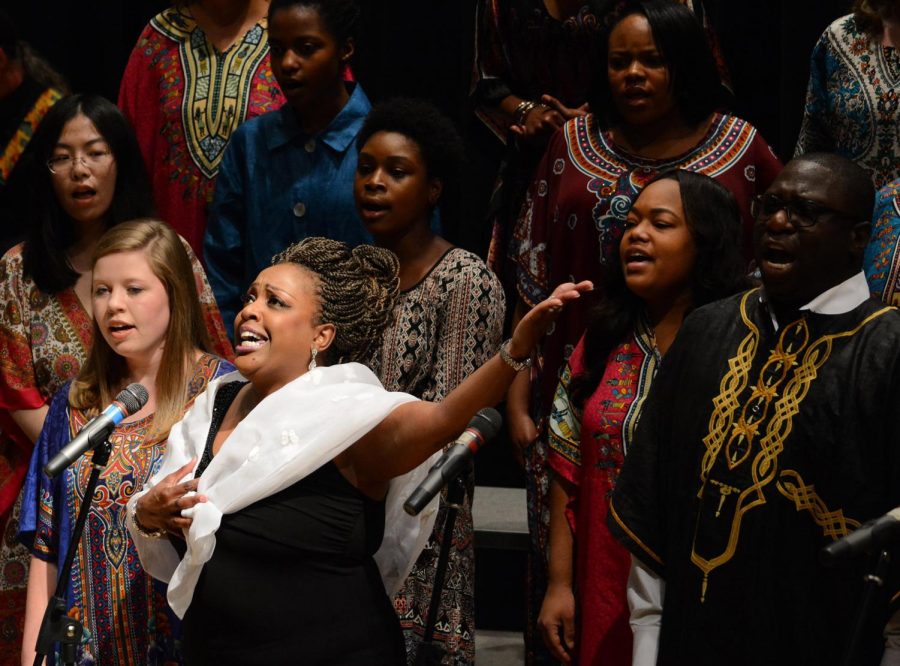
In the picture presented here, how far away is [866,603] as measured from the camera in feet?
7.73

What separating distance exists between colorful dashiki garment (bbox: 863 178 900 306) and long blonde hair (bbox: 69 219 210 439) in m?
1.58

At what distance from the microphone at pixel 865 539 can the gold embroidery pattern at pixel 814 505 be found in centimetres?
24

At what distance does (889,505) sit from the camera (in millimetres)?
2592

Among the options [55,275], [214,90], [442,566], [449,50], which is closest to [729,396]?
[442,566]

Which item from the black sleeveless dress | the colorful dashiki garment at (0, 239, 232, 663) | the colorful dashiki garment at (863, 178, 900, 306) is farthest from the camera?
the colorful dashiki garment at (0, 239, 232, 663)

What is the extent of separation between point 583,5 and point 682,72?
1.76ft

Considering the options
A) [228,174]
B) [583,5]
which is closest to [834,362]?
[583,5]

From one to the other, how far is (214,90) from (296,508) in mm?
2025

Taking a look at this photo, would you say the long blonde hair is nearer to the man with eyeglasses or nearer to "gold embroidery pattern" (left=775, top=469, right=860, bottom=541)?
the man with eyeglasses

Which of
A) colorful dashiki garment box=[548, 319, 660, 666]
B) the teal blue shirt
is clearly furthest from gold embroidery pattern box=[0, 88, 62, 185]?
colorful dashiki garment box=[548, 319, 660, 666]

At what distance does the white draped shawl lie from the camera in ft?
9.79

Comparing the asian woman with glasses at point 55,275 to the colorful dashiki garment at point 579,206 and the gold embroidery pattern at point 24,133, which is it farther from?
the colorful dashiki garment at point 579,206

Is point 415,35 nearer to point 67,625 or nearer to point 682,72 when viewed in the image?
point 682,72

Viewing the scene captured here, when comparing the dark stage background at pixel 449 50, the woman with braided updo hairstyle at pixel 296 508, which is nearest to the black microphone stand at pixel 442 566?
the woman with braided updo hairstyle at pixel 296 508
